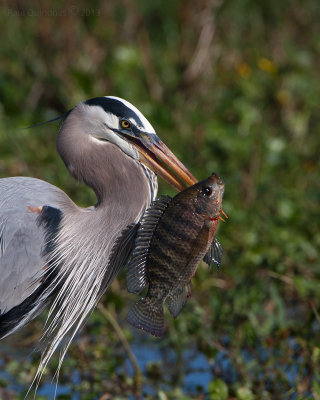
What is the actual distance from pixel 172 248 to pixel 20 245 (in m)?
0.83

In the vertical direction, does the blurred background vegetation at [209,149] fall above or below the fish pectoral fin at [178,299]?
below

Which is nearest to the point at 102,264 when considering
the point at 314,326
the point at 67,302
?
the point at 67,302

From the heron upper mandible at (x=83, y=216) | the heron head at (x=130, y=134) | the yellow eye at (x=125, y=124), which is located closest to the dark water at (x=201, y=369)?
the heron upper mandible at (x=83, y=216)

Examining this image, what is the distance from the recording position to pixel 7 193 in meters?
3.15

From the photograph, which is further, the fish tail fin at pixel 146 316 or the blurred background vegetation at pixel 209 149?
the blurred background vegetation at pixel 209 149

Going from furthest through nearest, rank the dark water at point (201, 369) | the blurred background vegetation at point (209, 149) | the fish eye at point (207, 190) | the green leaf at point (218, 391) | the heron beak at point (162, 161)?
the blurred background vegetation at point (209, 149) → the dark water at point (201, 369) → the green leaf at point (218, 391) → the heron beak at point (162, 161) → the fish eye at point (207, 190)

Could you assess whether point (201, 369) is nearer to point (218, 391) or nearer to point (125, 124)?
point (218, 391)

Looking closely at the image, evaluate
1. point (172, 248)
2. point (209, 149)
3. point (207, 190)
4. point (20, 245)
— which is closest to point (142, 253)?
point (172, 248)

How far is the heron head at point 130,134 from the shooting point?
9.46 feet

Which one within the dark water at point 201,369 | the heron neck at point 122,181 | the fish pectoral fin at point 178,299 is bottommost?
the dark water at point 201,369

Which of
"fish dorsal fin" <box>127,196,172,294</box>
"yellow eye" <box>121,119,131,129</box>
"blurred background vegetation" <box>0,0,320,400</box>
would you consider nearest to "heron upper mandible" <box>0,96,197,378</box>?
"yellow eye" <box>121,119,131,129</box>

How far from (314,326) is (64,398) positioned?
1190mm

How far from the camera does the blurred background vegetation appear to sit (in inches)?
137

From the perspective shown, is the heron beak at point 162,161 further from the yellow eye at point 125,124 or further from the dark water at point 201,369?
the dark water at point 201,369
